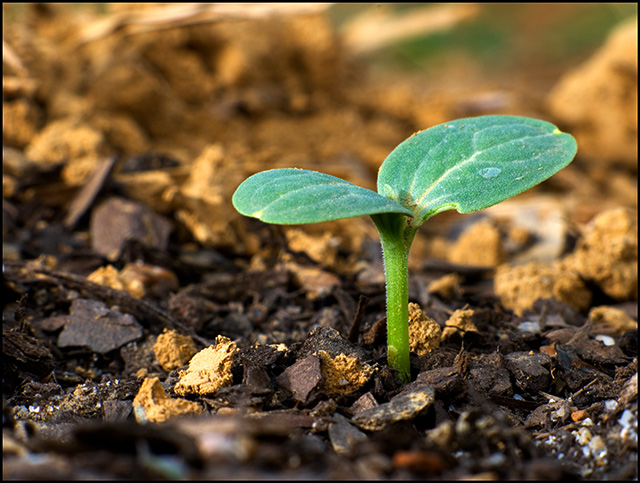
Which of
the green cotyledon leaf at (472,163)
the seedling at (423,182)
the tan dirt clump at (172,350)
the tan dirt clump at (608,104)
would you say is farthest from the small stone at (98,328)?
the tan dirt clump at (608,104)

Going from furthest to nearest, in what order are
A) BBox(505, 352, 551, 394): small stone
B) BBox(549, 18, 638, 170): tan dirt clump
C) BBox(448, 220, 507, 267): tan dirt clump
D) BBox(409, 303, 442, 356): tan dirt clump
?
BBox(549, 18, 638, 170): tan dirt clump → BBox(448, 220, 507, 267): tan dirt clump → BBox(409, 303, 442, 356): tan dirt clump → BBox(505, 352, 551, 394): small stone

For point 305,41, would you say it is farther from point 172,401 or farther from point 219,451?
point 219,451

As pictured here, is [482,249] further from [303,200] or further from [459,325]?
[303,200]

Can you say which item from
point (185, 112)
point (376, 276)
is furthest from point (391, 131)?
point (376, 276)

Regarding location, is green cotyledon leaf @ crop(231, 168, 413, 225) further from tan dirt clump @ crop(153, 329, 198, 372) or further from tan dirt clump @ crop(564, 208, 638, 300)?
tan dirt clump @ crop(564, 208, 638, 300)

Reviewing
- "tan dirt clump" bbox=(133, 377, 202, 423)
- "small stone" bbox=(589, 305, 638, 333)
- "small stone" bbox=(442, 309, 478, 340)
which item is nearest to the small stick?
"small stone" bbox=(442, 309, 478, 340)

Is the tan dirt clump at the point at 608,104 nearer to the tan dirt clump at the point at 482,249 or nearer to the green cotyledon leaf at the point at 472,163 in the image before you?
the tan dirt clump at the point at 482,249
